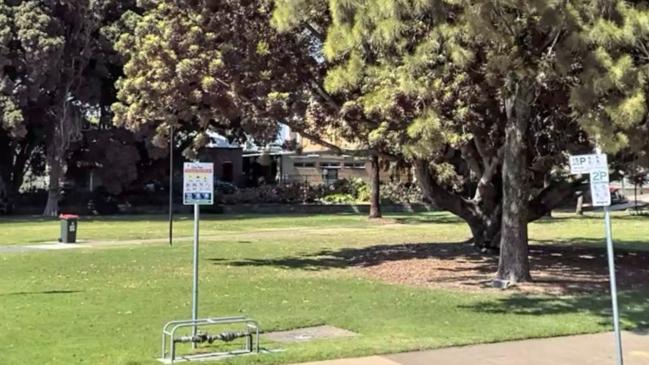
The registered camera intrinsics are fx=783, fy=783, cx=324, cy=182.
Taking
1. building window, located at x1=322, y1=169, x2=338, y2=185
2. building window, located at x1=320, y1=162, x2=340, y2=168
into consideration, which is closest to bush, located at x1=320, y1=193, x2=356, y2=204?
building window, located at x1=322, y1=169, x2=338, y2=185

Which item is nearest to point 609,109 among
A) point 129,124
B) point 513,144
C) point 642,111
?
point 642,111

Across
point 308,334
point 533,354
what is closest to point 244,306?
point 308,334

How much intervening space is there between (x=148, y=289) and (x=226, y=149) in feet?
168

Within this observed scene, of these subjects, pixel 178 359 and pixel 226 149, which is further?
pixel 226 149

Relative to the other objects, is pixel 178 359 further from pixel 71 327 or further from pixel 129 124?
pixel 129 124

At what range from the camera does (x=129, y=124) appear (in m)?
20.3

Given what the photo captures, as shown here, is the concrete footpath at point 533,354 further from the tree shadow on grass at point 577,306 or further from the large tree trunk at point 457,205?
the large tree trunk at point 457,205

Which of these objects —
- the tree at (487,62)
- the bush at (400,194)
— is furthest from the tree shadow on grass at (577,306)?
the bush at (400,194)

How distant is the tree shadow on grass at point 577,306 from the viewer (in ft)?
37.9

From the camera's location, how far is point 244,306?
40.7ft

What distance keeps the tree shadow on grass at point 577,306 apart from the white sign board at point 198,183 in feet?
16.8

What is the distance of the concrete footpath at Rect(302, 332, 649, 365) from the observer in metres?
8.52

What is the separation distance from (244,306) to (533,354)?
5.00 meters

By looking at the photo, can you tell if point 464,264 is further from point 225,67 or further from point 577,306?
point 225,67
